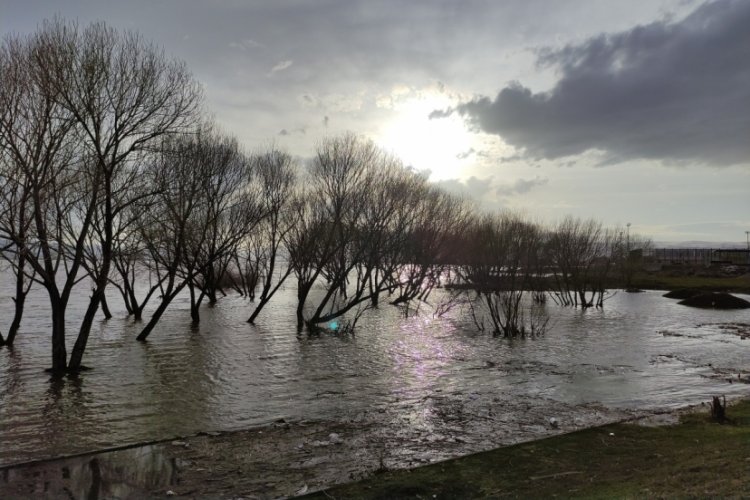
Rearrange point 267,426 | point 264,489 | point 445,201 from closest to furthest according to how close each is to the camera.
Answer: point 264,489 → point 267,426 → point 445,201

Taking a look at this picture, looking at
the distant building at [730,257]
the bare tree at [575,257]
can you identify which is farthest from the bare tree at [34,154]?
the distant building at [730,257]

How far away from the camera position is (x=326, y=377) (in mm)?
18328

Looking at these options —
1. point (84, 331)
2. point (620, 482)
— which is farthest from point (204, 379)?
point (620, 482)

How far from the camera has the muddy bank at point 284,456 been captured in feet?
27.5

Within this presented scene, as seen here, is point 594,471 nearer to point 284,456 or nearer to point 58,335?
point 284,456

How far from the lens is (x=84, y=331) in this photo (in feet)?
58.5

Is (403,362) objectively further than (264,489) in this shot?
Yes

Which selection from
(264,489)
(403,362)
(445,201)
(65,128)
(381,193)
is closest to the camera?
(264,489)

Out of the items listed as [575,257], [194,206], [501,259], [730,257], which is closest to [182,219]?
[194,206]

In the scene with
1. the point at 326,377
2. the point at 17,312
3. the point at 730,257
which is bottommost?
the point at 326,377

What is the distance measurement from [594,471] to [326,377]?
11.2 m

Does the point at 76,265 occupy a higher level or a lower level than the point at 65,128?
lower

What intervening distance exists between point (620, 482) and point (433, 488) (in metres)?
2.68

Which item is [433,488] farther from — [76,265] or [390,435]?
[76,265]
